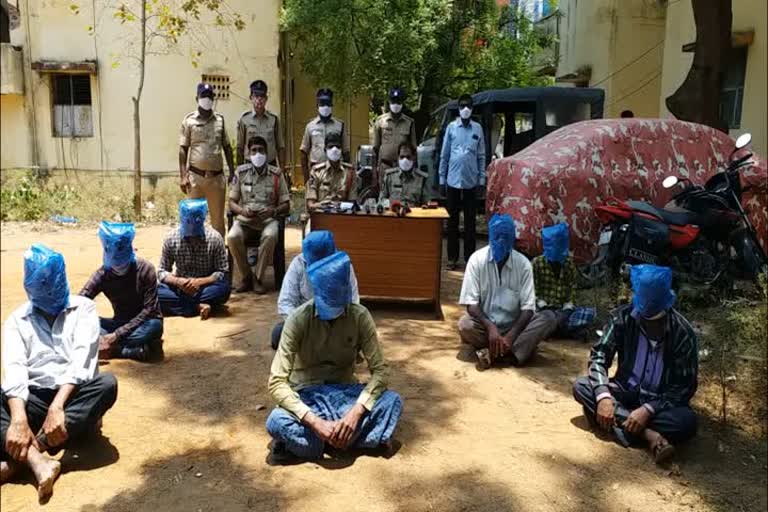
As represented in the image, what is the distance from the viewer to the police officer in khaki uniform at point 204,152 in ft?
21.2

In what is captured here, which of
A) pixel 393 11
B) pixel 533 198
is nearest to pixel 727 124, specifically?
pixel 533 198

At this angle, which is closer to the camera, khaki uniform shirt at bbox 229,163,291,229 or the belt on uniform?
khaki uniform shirt at bbox 229,163,291,229

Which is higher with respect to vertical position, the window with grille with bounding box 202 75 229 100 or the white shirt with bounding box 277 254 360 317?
the window with grille with bounding box 202 75 229 100

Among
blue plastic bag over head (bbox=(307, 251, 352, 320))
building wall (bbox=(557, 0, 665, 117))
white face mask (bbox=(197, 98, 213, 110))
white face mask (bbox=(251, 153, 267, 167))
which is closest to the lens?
blue plastic bag over head (bbox=(307, 251, 352, 320))

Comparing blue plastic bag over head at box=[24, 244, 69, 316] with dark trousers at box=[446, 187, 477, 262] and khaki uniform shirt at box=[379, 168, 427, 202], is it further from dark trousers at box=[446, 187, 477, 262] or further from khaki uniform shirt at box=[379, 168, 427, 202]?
dark trousers at box=[446, 187, 477, 262]

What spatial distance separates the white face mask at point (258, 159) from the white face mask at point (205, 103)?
2.31 ft

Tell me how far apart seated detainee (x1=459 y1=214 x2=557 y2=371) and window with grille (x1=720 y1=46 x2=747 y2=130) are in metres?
5.29

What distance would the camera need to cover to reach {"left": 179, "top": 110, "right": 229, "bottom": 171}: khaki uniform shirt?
254 inches

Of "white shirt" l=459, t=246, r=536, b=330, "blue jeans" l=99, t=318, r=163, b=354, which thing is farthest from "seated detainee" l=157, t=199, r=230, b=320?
"white shirt" l=459, t=246, r=536, b=330

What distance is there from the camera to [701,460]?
11.1 feet

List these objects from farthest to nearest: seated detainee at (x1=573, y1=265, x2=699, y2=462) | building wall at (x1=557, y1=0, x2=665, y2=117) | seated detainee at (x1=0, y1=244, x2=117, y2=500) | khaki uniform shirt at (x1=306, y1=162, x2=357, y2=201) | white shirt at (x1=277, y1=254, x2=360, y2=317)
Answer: building wall at (x1=557, y1=0, x2=665, y2=117) < khaki uniform shirt at (x1=306, y1=162, x2=357, y2=201) < white shirt at (x1=277, y1=254, x2=360, y2=317) < seated detainee at (x1=573, y1=265, x2=699, y2=462) < seated detainee at (x1=0, y1=244, x2=117, y2=500)

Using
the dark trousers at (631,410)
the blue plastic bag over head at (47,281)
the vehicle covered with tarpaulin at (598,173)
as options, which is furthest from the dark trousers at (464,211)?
the blue plastic bag over head at (47,281)

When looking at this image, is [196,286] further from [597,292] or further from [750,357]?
[750,357]

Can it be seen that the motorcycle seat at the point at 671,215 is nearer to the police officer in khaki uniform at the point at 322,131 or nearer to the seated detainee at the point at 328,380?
the police officer in khaki uniform at the point at 322,131
